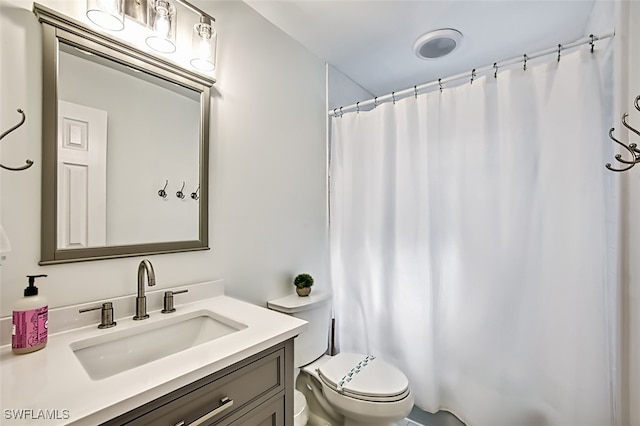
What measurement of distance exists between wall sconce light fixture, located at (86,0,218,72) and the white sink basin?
1.10 metres

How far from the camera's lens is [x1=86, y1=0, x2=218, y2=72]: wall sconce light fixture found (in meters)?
1.03

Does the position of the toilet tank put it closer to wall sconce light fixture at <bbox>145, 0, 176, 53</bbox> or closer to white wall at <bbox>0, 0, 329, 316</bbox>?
white wall at <bbox>0, 0, 329, 316</bbox>

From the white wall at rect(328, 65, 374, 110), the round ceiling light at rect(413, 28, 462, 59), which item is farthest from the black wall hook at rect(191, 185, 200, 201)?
the round ceiling light at rect(413, 28, 462, 59)

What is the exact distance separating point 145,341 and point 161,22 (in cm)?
123

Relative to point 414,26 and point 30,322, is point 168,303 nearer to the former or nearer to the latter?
point 30,322

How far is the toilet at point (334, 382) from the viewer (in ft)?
4.39

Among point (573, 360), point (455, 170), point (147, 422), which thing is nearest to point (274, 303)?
point (147, 422)

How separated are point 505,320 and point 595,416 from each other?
455 millimetres

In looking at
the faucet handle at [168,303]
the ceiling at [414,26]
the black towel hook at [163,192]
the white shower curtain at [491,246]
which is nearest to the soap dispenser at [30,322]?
the faucet handle at [168,303]

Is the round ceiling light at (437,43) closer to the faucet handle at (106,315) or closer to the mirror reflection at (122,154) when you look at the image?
the mirror reflection at (122,154)

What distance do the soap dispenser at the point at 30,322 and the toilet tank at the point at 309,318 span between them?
3.08 feet

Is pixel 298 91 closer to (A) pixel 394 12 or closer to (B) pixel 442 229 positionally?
(A) pixel 394 12

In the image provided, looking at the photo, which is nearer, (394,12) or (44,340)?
(44,340)

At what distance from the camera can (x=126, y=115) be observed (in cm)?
114
